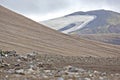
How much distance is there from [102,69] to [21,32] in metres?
32.7

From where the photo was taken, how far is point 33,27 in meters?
62.2

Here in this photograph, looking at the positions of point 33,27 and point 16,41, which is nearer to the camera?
point 16,41

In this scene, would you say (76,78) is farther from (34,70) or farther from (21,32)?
(21,32)

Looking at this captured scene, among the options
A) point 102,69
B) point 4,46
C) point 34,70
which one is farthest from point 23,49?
point 34,70

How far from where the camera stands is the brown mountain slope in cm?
4740

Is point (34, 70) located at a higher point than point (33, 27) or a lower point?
lower

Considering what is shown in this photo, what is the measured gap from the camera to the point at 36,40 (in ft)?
174

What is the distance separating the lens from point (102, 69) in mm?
23938

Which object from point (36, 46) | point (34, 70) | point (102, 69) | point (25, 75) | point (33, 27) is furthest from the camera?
point (33, 27)

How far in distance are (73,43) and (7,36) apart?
1161 centimetres

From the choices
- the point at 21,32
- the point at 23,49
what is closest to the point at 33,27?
the point at 21,32

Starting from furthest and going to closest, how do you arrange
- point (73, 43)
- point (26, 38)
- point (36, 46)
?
point (73, 43) < point (26, 38) < point (36, 46)

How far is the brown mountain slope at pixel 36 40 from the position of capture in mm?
47397

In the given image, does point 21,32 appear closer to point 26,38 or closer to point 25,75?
point 26,38
